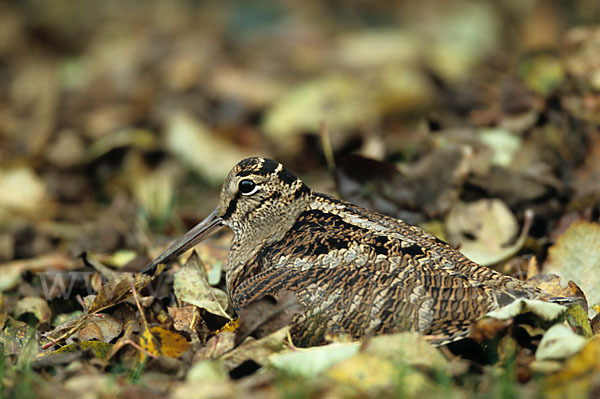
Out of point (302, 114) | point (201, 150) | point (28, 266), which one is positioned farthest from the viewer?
point (302, 114)

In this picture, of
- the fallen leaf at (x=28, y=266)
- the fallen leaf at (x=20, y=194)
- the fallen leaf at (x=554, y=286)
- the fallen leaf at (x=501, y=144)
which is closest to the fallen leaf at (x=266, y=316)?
the fallen leaf at (x=554, y=286)

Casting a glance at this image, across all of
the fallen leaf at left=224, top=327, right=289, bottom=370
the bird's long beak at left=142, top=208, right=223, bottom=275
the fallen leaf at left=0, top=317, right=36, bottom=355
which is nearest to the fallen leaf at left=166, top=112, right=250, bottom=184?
the bird's long beak at left=142, top=208, right=223, bottom=275

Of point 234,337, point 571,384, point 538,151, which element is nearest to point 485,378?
point 571,384

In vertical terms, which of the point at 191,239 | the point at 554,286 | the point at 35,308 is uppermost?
the point at 191,239

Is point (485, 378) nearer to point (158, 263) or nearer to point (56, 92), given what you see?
point (158, 263)

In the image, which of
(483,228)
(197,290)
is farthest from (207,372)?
(483,228)

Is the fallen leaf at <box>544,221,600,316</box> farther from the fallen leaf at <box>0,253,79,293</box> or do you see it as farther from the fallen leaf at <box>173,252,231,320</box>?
the fallen leaf at <box>0,253,79,293</box>

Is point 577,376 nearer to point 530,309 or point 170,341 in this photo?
point 530,309
